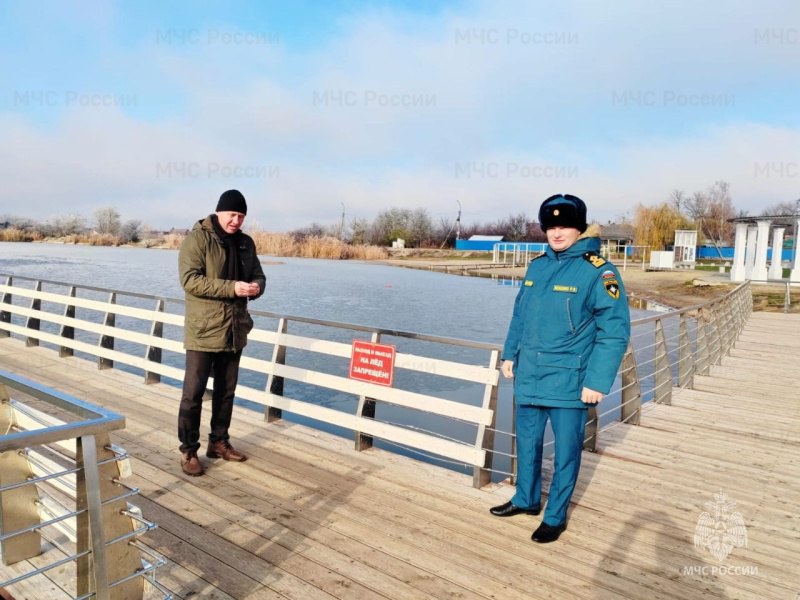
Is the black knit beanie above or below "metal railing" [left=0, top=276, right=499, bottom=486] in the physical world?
above

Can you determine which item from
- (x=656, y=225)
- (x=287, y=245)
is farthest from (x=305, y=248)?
(x=656, y=225)

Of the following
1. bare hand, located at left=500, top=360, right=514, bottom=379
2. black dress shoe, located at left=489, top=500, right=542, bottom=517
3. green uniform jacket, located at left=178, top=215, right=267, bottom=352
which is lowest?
black dress shoe, located at left=489, top=500, right=542, bottom=517

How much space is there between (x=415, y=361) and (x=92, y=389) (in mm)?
4085

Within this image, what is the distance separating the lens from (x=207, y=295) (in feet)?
12.8

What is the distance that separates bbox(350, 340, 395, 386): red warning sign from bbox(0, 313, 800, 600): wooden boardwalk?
616 millimetres

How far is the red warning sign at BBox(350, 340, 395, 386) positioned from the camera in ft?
15.1

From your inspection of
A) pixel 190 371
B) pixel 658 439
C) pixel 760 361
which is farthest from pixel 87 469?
pixel 760 361

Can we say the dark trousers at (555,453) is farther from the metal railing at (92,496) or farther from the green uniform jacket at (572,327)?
the metal railing at (92,496)

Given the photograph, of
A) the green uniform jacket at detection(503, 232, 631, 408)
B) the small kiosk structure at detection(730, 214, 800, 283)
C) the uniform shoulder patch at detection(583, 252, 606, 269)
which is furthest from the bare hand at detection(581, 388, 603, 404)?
the small kiosk structure at detection(730, 214, 800, 283)

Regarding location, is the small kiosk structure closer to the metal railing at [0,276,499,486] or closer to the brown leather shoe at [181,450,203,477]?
the metal railing at [0,276,499,486]

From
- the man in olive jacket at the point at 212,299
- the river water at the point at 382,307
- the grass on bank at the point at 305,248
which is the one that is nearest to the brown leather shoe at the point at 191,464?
the man in olive jacket at the point at 212,299

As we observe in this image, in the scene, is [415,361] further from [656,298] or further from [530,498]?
[656,298]

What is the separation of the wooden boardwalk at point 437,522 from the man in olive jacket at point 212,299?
572mm

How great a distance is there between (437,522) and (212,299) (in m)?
2.08
